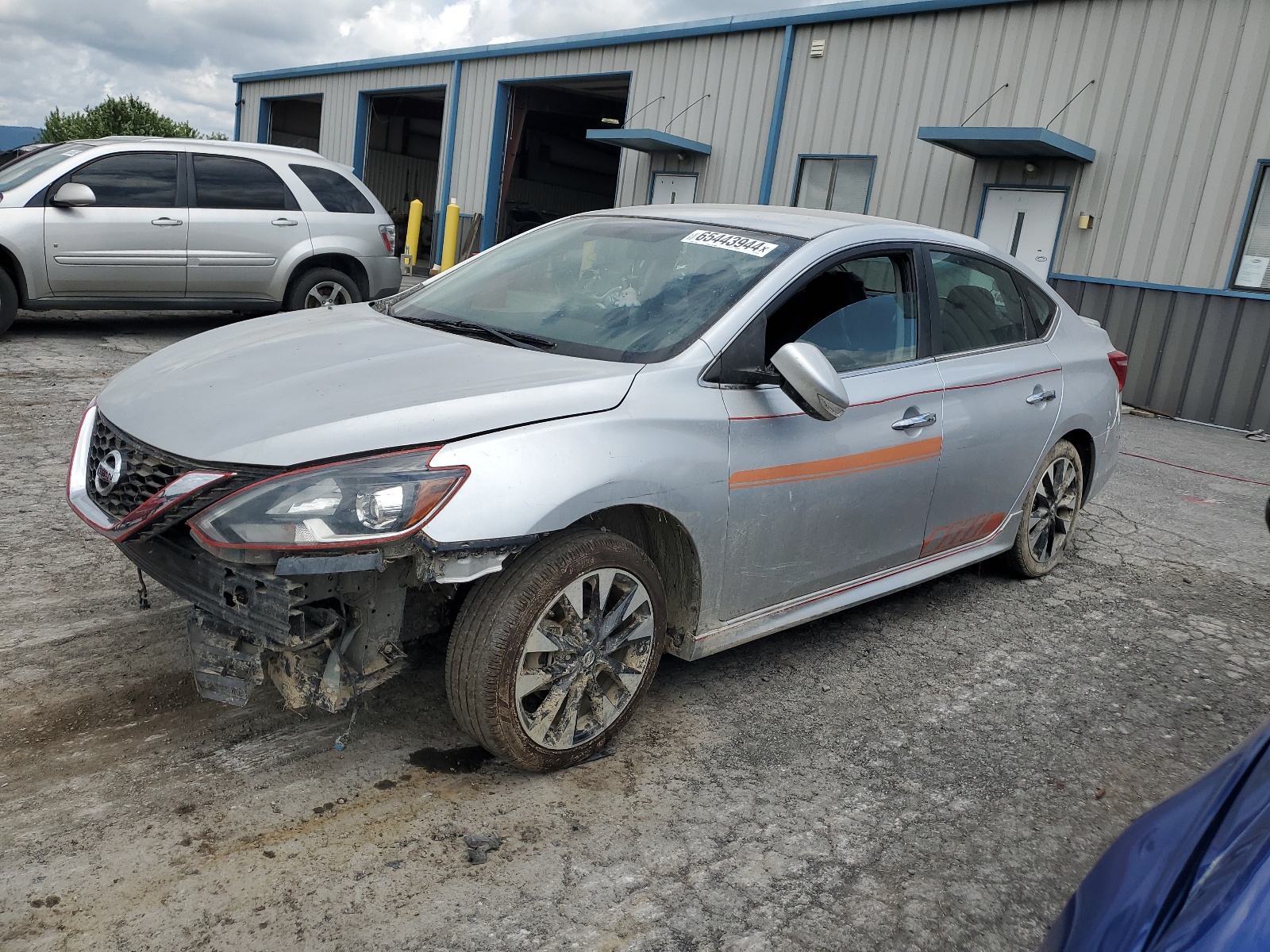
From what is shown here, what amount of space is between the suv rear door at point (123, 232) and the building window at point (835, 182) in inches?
325

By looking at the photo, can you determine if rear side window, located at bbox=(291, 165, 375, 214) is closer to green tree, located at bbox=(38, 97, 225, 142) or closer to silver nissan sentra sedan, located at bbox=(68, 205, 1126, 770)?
silver nissan sentra sedan, located at bbox=(68, 205, 1126, 770)

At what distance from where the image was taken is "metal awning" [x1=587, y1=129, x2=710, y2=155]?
1520cm

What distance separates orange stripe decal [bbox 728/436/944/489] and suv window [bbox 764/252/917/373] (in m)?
0.31

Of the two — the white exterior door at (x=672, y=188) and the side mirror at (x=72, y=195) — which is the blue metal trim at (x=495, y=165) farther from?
the side mirror at (x=72, y=195)

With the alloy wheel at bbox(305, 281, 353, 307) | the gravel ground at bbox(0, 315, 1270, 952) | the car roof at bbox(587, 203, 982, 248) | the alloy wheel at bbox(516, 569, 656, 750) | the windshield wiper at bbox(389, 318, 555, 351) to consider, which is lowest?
the gravel ground at bbox(0, 315, 1270, 952)

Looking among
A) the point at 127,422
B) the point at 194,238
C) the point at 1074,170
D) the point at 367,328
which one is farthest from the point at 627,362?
the point at 1074,170

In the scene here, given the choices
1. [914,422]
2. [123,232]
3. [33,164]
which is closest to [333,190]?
[123,232]

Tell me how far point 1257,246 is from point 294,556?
11.3m

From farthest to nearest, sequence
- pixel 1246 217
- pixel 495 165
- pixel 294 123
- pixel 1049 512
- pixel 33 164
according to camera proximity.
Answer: pixel 294 123 → pixel 495 165 → pixel 1246 217 → pixel 33 164 → pixel 1049 512

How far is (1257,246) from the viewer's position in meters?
10.6

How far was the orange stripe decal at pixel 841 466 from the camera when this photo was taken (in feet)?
10.3

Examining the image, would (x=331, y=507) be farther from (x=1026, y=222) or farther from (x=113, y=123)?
(x=113, y=123)

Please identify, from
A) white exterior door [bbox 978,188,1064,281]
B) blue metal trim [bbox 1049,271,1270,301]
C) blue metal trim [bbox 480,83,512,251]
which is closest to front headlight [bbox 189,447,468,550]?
blue metal trim [bbox 1049,271,1270,301]

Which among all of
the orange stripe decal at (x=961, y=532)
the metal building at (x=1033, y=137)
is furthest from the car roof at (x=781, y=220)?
the metal building at (x=1033, y=137)
